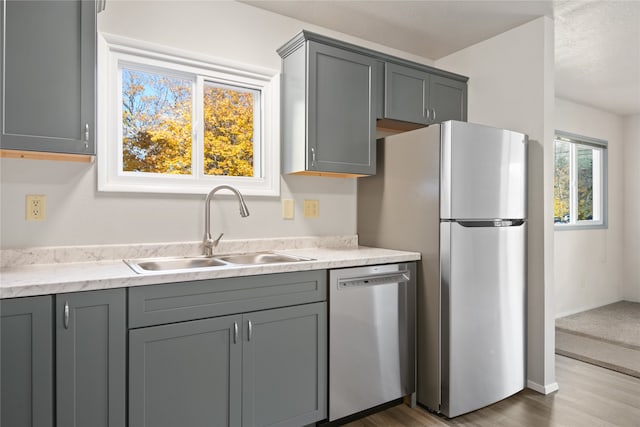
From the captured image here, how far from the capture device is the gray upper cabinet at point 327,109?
8.09 feet

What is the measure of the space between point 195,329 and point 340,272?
79 centimetres

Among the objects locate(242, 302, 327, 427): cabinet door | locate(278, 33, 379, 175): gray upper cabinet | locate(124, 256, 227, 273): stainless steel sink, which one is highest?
locate(278, 33, 379, 175): gray upper cabinet

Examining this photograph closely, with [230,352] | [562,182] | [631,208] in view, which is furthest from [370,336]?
[631,208]

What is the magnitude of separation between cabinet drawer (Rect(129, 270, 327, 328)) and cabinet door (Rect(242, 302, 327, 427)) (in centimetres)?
6

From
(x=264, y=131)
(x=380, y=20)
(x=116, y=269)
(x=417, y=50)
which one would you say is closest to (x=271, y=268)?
(x=116, y=269)

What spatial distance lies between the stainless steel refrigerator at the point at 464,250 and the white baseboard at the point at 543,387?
137 mm

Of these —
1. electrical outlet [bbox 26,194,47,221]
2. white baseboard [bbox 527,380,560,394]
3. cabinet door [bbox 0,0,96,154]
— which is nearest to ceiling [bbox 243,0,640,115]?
cabinet door [bbox 0,0,96,154]

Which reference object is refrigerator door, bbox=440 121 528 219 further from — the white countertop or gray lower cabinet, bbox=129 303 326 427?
gray lower cabinet, bbox=129 303 326 427

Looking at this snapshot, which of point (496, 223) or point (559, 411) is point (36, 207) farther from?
point (559, 411)

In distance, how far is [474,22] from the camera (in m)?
2.78

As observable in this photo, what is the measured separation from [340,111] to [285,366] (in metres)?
1.54

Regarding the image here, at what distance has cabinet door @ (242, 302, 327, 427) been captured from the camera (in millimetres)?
1883

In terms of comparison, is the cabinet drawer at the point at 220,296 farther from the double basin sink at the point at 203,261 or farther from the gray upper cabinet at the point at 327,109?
the gray upper cabinet at the point at 327,109

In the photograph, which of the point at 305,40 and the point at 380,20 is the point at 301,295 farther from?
the point at 380,20
